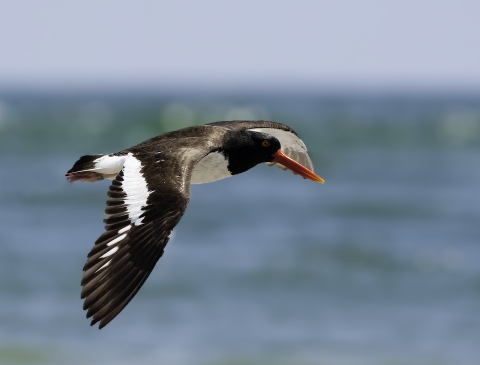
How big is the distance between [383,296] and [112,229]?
9830 mm

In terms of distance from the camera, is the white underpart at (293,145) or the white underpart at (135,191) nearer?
the white underpart at (135,191)

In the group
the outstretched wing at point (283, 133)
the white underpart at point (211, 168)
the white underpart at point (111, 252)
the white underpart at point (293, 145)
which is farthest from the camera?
the white underpart at point (293, 145)

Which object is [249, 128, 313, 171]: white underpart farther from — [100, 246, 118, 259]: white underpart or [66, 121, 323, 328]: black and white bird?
[100, 246, 118, 259]: white underpart

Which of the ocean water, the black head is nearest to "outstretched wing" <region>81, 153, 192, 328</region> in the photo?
the black head

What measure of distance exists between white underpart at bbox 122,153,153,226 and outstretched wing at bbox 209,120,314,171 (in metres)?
Answer: 1.52

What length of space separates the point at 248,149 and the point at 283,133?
1137 millimetres

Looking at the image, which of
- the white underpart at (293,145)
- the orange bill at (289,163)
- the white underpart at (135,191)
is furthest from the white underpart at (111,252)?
the white underpart at (293,145)

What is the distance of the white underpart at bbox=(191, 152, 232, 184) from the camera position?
7.13 meters

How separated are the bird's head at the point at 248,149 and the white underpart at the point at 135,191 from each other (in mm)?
1174

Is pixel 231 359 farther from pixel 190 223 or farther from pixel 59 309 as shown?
pixel 190 223

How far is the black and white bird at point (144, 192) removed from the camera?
17.9 ft

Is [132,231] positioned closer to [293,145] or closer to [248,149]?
[248,149]

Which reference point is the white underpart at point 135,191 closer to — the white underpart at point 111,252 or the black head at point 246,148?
the white underpart at point 111,252

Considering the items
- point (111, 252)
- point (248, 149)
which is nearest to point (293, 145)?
point (248, 149)
